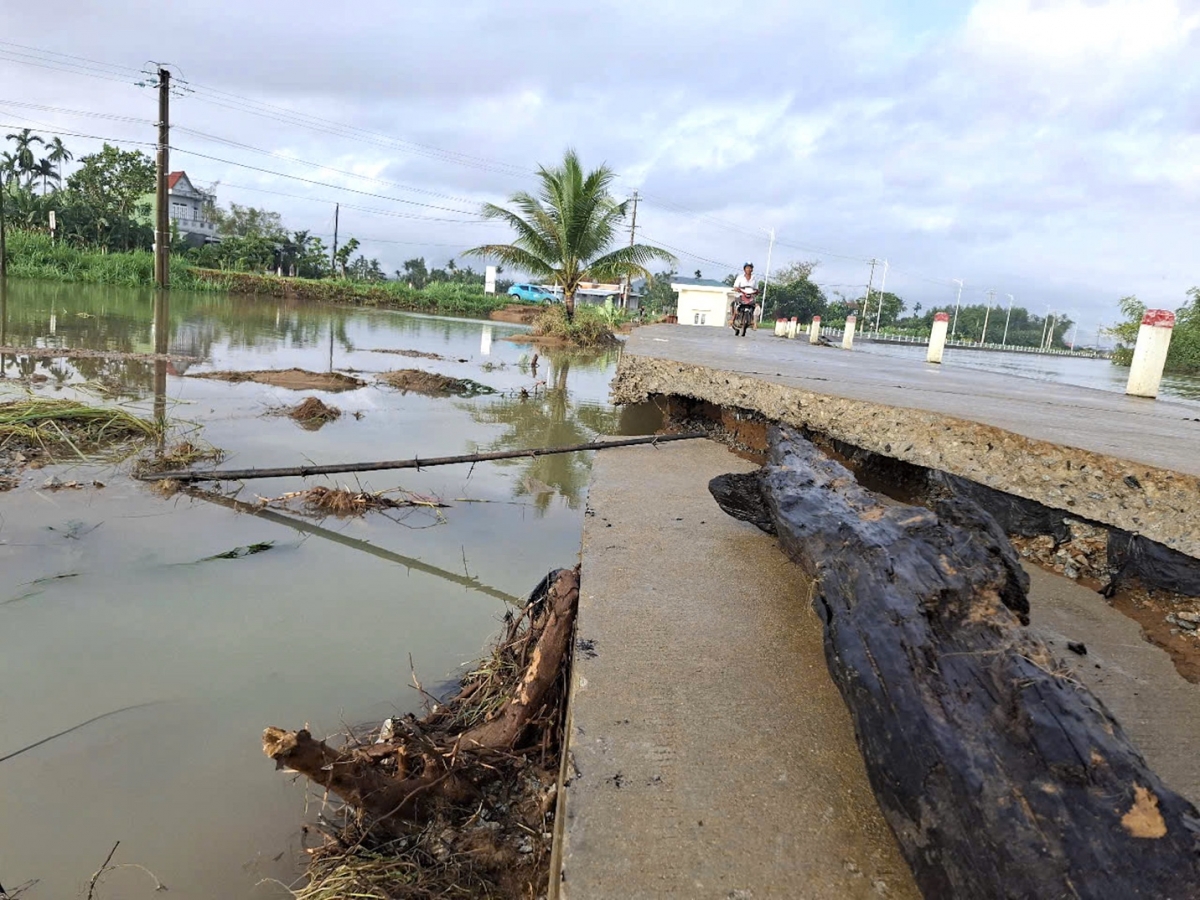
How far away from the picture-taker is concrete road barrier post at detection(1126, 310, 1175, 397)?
6.30 metres

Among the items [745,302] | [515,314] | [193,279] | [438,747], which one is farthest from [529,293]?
[438,747]

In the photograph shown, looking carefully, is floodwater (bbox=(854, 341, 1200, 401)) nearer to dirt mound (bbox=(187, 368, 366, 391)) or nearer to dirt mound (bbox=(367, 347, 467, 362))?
dirt mound (bbox=(187, 368, 366, 391))

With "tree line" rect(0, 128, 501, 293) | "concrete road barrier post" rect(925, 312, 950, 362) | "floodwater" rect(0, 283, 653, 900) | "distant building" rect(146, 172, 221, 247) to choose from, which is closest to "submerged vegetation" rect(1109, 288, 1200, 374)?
"concrete road barrier post" rect(925, 312, 950, 362)

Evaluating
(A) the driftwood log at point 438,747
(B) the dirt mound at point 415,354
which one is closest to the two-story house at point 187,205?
(B) the dirt mound at point 415,354

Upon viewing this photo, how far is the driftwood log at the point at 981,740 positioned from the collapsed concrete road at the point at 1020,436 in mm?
783

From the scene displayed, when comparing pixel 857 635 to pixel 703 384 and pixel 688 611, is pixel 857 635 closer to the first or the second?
pixel 688 611

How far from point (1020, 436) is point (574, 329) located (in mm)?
19526

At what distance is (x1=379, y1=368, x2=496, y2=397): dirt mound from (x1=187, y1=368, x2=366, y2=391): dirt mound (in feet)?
1.52

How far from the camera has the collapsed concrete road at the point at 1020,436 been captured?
227 centimetres

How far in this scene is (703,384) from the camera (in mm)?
4887

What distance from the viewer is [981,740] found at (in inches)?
46.4

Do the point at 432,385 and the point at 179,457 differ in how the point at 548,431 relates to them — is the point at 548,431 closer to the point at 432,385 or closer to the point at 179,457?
the point at 432,385

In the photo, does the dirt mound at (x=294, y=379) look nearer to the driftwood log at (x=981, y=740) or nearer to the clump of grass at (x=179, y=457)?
the clump of grass at (x=179, y=457)

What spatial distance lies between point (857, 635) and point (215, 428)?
19.0ft
